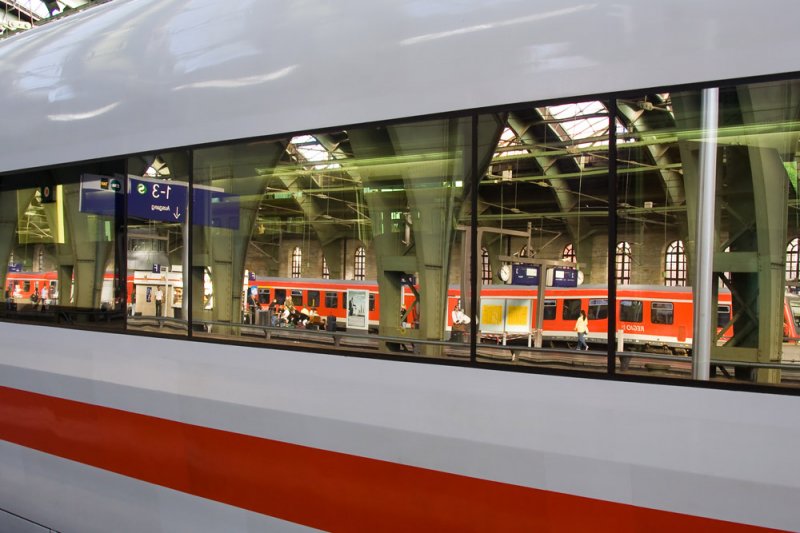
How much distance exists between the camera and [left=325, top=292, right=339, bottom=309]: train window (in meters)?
3.25

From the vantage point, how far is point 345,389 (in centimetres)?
343

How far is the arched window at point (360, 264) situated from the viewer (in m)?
3.40

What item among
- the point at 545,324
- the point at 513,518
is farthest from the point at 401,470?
the point at 545,324

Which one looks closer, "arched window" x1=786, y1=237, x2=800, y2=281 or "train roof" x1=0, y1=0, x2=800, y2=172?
"arched window" x1=786, y1=237, x2=800, y2=281

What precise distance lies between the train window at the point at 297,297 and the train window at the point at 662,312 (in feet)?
5.79

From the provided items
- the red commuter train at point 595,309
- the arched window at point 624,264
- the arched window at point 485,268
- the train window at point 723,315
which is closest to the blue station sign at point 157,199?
the red commuter train at point 595,309

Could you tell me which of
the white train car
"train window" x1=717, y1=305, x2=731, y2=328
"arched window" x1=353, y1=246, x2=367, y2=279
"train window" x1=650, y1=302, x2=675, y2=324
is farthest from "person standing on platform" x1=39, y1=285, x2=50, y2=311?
"train window" x1=717, y1=305, x2=731, y2=328

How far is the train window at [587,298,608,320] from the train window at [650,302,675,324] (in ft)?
0.64

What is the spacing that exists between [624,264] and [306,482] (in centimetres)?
191

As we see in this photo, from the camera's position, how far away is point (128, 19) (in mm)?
4621

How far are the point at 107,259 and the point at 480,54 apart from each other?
9.73 feet

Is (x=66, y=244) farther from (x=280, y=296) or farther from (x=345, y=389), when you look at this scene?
(x=345, y=389)

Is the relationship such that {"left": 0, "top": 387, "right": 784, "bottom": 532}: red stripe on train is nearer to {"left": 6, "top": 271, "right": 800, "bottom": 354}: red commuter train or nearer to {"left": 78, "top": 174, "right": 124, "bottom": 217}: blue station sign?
{"left": 6, "top": 271, "right": 800, "bottom": 354}: red commuter train

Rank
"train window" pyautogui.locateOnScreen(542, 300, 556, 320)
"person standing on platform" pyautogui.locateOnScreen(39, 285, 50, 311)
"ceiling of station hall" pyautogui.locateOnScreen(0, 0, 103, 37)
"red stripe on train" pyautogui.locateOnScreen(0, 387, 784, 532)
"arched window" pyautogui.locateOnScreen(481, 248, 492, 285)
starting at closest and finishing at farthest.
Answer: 1. "red stripe on train" pyautogui.locateOnScreen(0, 387, 784, 532)
2. "train window" pyautogui.locateOnScreen(542, 300, 556, 320)
3. "arched window" pyautogui.locateOnScreen(481, 248, 492, 285)
4. "person standing on platform" pyautogui.locateOnScreen(39, 285, 50, 311)
5. "ceiling of station hall" pyautogui.locateOnScreen(0, 0, 103, 37)
